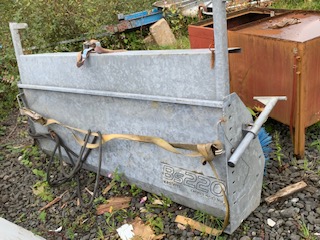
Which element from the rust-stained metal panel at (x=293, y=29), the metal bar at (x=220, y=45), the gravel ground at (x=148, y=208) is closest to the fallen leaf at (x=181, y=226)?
the gravel ground at (x=148, y=208)

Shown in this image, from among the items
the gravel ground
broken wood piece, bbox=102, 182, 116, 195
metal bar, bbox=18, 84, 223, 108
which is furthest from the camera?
broken wood piece, bbox=102, 182, 116, 195

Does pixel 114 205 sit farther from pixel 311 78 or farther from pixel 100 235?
pixel 311 78

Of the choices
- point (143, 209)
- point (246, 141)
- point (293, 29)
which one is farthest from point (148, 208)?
point (293, 29)

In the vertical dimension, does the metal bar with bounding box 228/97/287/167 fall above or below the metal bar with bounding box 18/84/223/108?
below

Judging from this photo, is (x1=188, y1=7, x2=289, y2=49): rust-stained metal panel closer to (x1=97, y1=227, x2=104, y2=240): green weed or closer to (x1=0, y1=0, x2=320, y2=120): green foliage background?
(x1=97, y1=227, x2=104, y2=240): green weed

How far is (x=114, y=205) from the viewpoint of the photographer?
Answer: 3.26m

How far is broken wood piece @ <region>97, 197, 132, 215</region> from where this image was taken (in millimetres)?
3225

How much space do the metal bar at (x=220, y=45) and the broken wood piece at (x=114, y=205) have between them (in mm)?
1423

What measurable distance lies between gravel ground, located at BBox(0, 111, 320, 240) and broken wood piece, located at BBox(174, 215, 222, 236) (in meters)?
0.04

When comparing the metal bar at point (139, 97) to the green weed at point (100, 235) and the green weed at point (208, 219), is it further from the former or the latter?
the green weed at point (100, 235)

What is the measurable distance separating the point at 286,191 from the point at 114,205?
4.69 feet

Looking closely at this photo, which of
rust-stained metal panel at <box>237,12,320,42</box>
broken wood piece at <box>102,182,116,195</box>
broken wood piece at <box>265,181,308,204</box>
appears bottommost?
broken wood piece at <box>102,182,116,195</box>

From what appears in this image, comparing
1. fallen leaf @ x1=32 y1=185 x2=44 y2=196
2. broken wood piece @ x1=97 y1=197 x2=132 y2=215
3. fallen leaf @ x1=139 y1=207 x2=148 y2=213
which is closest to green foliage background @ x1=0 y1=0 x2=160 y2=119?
fallen leaf @ x1=32 y1=185 x2=44 y2=196

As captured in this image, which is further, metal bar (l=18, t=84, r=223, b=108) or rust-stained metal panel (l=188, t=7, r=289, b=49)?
rust-stained metal panel (l=188, t=7, r=289, b=49)
